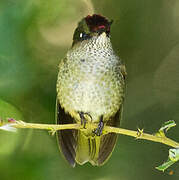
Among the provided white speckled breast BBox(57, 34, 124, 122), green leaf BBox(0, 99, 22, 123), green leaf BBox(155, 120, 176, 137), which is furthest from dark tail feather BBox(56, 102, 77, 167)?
green leaf BBox(155, 120, 176, 137)

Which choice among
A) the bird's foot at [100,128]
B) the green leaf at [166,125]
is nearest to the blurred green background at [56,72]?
the bird's foot at [100,128]

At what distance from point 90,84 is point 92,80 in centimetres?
3

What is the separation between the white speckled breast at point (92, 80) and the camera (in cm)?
282

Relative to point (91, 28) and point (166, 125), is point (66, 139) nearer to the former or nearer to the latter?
point (91, 28)

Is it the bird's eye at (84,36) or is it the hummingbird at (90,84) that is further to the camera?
the bird's eye at (84,36)

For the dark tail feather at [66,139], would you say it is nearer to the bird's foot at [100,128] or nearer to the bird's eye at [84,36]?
the bird's foot at [100,128]

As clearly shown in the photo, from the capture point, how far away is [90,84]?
9.21ft

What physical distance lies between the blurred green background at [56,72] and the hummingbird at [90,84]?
17 cm

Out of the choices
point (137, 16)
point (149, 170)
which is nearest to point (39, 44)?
point (137, 16)

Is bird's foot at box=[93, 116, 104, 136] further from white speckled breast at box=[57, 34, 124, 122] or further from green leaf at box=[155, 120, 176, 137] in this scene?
green leaf at box=[155, 120, 176, 137]

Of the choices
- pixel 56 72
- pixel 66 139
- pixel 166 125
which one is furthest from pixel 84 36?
pixel 166 125

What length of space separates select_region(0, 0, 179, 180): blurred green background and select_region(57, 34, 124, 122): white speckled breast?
0.23 meters

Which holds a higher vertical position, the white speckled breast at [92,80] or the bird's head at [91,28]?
the bird's head at [91,28]

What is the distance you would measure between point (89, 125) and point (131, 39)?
38.5 inches
